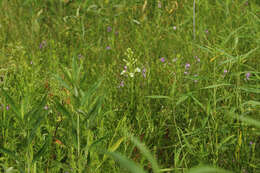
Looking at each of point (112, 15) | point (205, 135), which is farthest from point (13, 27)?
point (205, 135)

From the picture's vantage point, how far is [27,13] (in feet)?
11.2

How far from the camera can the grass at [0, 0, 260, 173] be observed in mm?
1174

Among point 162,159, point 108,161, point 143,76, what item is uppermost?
point 143,76

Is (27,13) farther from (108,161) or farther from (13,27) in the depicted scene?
(108,161)

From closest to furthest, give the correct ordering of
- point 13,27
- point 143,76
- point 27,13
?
point 143,76, point 13,27, point 27,13

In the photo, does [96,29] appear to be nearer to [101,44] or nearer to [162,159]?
[101,44]

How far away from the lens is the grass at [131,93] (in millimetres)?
1174

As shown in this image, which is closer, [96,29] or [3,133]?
[3,133]

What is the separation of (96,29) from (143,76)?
52.6 inches

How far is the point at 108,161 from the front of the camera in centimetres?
147

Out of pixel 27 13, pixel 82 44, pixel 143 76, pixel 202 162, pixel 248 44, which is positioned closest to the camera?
pixel 202 162

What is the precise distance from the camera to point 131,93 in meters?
1.90

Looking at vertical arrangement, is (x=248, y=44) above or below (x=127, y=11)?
below

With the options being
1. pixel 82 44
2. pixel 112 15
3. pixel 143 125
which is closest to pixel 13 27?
pixel 82 44
